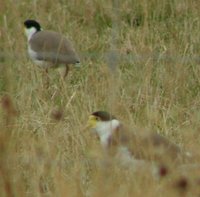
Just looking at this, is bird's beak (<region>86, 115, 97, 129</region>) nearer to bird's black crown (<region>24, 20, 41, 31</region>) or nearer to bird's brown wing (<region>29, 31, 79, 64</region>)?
bird's brown wing (<region>29, 31, 79, 64</region>)

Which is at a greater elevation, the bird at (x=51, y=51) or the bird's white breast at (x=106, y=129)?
the bird's white breast at (x=106, y=129)

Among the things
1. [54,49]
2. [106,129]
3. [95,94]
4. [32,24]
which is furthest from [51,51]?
[106,129]

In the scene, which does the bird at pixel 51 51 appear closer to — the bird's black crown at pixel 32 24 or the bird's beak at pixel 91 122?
the bird's black crown at pixel 32 24

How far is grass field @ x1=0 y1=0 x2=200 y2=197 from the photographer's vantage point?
455 centimetres

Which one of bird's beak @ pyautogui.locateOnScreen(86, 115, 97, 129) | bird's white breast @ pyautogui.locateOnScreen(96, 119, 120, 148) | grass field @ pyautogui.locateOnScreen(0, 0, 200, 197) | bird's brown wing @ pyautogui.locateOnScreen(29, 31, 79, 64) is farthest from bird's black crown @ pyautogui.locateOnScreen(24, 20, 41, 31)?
bird's white breast @ pyautogui.locateOnScreen(96, 119, 120, 148)

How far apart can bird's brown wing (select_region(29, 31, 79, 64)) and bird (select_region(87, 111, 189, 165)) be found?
1.82 m

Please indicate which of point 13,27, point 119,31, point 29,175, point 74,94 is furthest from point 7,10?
point 29,175

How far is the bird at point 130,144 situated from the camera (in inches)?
192

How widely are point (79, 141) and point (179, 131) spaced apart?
675 millimetres

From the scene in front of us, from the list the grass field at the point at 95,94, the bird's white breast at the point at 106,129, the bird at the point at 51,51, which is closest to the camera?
the grass field at the point at 95,94

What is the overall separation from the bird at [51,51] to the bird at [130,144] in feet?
5.96

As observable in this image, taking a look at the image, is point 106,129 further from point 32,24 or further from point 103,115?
point 32,24

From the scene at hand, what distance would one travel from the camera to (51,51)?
8094 millimetres

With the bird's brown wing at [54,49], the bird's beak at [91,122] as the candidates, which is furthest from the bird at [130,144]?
the bird's brown wing at [54,49]
